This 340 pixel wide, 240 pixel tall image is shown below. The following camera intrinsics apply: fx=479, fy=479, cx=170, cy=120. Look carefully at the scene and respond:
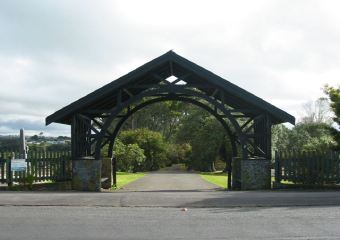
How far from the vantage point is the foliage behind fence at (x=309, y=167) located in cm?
1873

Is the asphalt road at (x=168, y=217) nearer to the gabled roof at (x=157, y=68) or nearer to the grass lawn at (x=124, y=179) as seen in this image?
the gabled roof at (x=157, y=68)

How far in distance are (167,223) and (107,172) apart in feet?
41.7

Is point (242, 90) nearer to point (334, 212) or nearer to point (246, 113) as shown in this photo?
point (246, 113)

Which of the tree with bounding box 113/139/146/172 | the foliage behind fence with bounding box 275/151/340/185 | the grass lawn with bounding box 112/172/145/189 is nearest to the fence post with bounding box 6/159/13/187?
the grass lawn with bounding box 112/172/145/189

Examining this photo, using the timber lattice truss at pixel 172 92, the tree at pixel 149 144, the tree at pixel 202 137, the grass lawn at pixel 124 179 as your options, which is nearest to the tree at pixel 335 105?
the timber lattice truss at pixel 172 92

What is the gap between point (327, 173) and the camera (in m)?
18.7

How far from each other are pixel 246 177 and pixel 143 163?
34611 millimetres

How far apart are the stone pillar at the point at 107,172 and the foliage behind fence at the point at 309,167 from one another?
Answer: 25.6 ft

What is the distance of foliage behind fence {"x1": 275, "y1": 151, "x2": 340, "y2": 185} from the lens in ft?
61.5

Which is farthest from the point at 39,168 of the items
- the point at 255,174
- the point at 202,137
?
the point at 202,137

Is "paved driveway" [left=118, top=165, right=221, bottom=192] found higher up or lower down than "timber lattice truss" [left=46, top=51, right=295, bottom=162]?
lower down

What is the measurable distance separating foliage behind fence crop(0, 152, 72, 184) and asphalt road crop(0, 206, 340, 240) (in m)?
6.81

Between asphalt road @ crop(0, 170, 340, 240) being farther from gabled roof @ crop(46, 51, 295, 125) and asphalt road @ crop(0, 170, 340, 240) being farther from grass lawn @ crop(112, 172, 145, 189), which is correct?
grass lawn @ crop(112, 172, 145, 189)

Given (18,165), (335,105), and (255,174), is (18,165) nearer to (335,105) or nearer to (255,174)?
(255,174)
